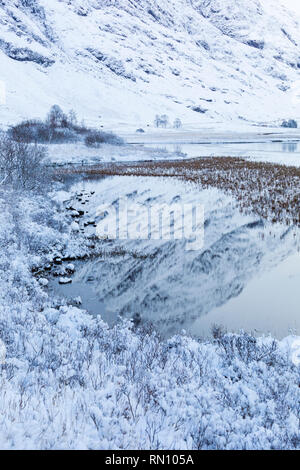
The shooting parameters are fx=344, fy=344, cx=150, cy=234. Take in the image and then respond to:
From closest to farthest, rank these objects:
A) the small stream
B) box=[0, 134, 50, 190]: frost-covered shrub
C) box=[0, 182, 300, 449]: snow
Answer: box=[0, 182, 300, 449]: snow → the small stream → box=[0, 134, 50, 190]: frost-covered shrub

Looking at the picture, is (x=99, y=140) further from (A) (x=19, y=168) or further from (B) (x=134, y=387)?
(B) (x=134, y=387)

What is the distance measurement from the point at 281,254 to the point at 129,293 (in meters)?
6.66

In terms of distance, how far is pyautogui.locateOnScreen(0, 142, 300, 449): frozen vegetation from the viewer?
4371 millimetres

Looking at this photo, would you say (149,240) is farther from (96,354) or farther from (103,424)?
(103,424)

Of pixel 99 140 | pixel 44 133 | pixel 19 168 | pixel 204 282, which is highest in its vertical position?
pixel 44 133

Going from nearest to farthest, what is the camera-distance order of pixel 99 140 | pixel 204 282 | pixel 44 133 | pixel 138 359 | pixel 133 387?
1. pixel 133 387
2. pixel 138 359
3. pixel 204 282
4. pixel 44 133
5. pixel 99 140

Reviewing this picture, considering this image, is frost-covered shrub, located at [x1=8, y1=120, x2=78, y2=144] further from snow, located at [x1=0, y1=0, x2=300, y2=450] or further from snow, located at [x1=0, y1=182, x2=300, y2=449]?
snow, located at [x1=0, y1=182, x2=300, y2=449]

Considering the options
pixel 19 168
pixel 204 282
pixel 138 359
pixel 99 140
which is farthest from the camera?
pixel 99 140

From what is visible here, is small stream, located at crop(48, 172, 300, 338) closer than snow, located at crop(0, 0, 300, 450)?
No

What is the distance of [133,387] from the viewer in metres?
5.34

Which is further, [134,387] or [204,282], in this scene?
[204,282]

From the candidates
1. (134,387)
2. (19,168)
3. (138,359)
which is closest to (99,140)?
(19,168)

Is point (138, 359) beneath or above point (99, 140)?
beneath

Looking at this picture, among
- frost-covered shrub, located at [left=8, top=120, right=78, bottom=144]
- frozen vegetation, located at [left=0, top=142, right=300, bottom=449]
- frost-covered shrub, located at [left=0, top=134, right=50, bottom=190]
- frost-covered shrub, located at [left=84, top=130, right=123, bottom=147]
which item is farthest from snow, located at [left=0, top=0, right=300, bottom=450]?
frost-covered shrub, located at [left=84, top=130, right=123, bottom=147]
